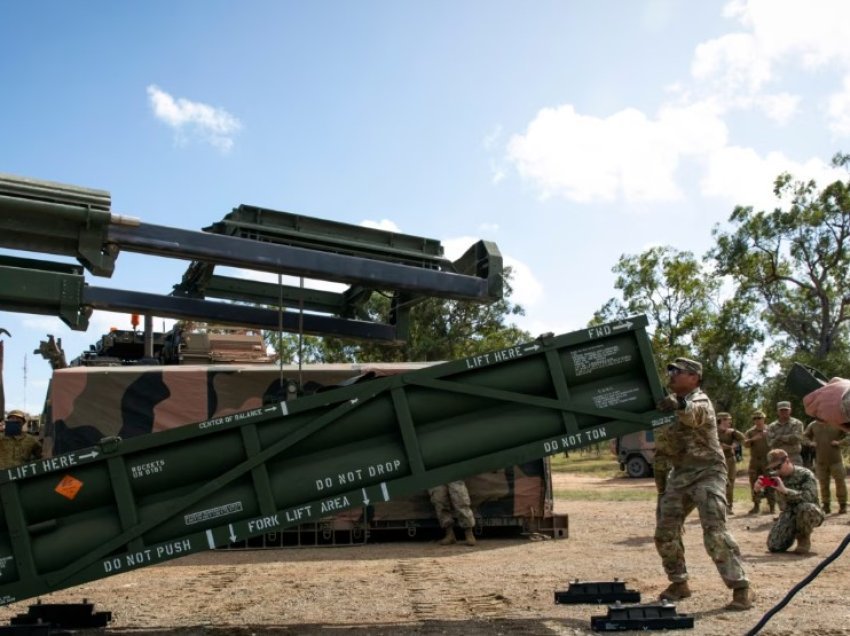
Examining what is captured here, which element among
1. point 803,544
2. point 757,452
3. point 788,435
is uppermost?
point 788,435

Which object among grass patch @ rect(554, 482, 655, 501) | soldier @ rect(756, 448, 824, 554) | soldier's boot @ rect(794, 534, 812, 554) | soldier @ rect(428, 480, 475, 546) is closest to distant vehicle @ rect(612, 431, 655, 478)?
grass patch @ rect(554, 482, 655, 501)

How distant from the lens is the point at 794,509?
34.2 feet

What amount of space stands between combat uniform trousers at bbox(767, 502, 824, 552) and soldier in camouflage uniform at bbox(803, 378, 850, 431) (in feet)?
21.3

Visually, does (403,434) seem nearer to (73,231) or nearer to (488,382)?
(488,382)

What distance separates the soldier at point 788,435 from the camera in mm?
14719

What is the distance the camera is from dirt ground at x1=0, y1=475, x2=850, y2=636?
6613 millimetres

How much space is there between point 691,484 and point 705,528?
0.42 m

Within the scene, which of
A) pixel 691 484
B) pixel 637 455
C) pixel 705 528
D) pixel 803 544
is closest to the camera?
pixel 705 528

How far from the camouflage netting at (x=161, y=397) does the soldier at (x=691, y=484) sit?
4781mm

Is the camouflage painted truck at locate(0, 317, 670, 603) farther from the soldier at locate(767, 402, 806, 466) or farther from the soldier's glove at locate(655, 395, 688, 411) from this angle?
the soldier at locate(767, 402, 806, 466)

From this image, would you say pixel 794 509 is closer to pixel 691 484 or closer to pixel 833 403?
pixel 691 484

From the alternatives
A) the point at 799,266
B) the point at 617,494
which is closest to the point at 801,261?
the point at 799,266

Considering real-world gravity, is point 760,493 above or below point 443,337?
below

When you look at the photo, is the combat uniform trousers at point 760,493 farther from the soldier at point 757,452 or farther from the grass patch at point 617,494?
the grass patch at point 617,494
